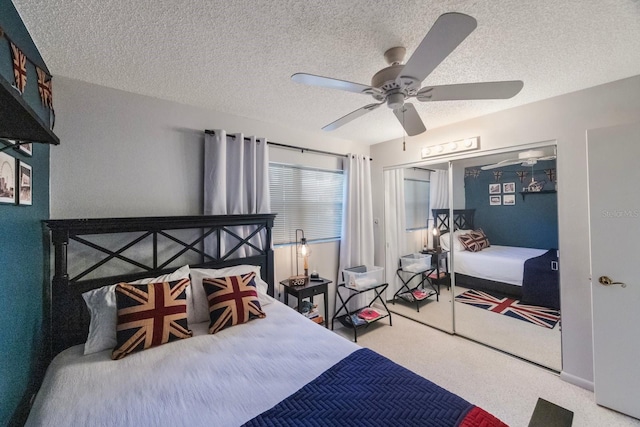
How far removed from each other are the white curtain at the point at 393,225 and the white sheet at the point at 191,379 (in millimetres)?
2250

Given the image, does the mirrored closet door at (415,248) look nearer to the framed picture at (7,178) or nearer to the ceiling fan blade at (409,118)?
the ceiling fan blade at (409,118)

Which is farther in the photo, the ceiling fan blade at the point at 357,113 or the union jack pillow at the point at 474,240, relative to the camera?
the union jack pillow at the point at 474,240

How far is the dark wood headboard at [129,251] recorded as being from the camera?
1.70 metres

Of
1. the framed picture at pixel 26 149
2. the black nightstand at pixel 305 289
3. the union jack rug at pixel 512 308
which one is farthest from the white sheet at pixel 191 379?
the union jack rug at pixel 512 308

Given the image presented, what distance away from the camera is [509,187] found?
2.71 meters

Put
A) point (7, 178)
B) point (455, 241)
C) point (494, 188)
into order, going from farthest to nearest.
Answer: point (455, 241)
point (494, 188)
point (7, 178)

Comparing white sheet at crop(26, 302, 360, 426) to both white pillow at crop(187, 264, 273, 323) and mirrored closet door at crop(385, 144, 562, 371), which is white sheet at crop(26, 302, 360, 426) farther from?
mirrored closet door at crop(385, 144, 562, 371)

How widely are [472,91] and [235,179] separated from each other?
204cm

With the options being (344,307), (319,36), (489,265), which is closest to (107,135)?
(319,36)

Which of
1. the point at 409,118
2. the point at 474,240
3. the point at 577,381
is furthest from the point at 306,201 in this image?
the point at 577,381

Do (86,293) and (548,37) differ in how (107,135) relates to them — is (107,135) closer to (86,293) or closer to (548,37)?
(86,293)

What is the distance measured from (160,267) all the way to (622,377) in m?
3.59

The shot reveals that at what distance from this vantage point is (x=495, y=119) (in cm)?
261

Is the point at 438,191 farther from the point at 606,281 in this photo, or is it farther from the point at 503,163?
the point at 606,281
